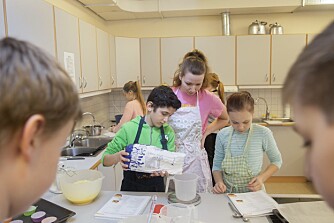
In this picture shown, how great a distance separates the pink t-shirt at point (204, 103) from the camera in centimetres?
185

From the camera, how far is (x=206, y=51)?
3.92 meters

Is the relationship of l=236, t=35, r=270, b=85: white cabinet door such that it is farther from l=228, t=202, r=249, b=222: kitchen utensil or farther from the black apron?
l=228, t=202, r=249, b=222: kitchen utensil

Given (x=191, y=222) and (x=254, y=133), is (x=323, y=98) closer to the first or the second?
(x=191, y=222)

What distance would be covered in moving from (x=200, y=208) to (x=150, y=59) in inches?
118

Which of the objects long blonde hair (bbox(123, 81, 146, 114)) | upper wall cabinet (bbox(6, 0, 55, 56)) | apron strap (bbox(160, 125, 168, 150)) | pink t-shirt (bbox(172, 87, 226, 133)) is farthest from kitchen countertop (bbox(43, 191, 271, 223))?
long blonde hair (bbox(123, 81, 146, 114))

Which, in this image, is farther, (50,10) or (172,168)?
(50,10)

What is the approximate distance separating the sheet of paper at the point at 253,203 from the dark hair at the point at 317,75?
907 mm

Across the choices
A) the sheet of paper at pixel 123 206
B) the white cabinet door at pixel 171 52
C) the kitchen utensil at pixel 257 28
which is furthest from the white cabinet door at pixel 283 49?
the sheet of paper at pixel 123 206

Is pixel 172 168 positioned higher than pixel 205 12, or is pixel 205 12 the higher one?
pixel 205 12

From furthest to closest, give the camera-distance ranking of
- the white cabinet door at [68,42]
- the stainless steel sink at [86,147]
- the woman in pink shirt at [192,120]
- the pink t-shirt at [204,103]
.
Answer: the stainless steel sink at [86,147] < the white cabinet door at [68,42] < the pink t-shirt at [204,103] < the woman in pink shirt at [192,120]

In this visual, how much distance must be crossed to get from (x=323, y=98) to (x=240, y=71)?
145 inches

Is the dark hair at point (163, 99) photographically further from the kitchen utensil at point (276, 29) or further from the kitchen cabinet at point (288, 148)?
the kitchen utensil at point (276, 29)

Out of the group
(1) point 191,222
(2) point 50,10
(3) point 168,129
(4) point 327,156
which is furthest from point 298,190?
(4) point 327,156

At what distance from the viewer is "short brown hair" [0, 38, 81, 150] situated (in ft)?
1.26
